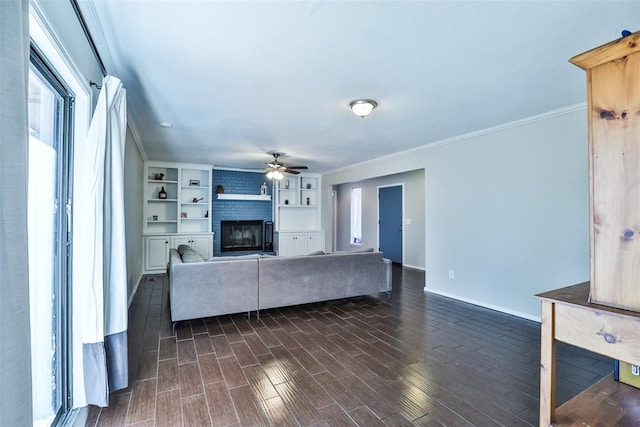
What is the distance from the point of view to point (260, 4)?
1.65m

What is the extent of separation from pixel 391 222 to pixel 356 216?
145 cm

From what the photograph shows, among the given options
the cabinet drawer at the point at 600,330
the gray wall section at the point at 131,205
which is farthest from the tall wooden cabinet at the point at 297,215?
the cabinet drawer at the point at 600,330

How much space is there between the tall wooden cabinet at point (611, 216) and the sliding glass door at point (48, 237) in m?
2.40

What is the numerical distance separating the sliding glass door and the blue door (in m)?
6.20

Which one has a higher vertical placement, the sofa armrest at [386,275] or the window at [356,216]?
the window at [356,216]

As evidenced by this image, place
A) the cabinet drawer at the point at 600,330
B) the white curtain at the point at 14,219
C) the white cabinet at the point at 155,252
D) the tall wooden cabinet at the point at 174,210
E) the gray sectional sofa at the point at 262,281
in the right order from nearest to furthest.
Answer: the white curtain at the point at 14,219 → the cabinet drawer at the point at 600,330 → the gray sectional sofa at the point at 262,281 → the white cabinet at the point at 155,252 → the tall wooden cabinet at the point at 174,210

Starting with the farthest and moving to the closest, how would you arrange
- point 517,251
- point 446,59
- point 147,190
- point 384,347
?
point 147,190
point 517,251
point 384,347
point 446,59

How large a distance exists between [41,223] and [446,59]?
2.78 m

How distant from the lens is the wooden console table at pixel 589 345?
3.41 feet

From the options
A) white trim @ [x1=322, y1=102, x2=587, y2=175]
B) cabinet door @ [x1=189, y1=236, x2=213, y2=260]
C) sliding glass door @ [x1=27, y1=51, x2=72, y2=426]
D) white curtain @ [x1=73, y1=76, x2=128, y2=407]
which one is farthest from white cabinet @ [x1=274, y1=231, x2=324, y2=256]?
sliding glass door @ [x1=27, y1=51, x2=72, y2=426]

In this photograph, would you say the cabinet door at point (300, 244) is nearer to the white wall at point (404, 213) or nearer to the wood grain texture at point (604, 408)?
the white wall at point (404, 213)

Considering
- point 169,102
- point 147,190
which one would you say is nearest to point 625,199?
point 169,102

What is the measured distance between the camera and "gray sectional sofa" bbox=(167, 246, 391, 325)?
3.16 m

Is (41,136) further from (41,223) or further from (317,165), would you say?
(317,165)
